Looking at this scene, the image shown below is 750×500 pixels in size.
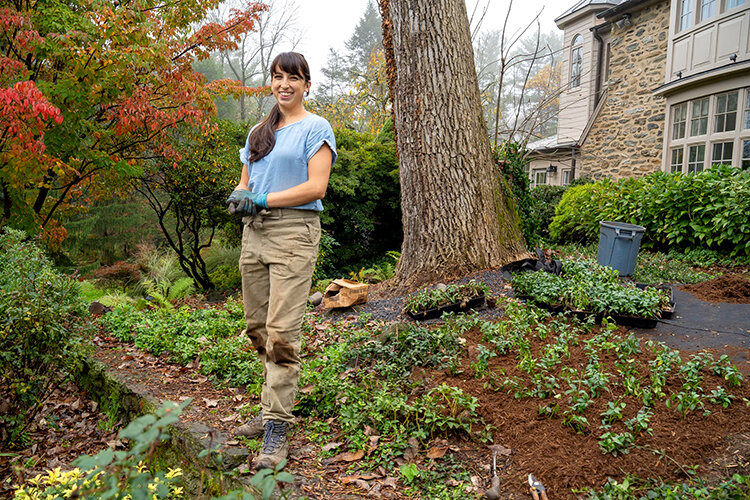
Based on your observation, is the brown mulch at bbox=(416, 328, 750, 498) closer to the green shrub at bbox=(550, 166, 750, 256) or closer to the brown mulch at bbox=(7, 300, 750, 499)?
the brown mulch at bbox=(7, 300, 750, 499)

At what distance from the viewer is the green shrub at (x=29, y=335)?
3.08 metres

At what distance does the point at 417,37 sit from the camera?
17.9 feet

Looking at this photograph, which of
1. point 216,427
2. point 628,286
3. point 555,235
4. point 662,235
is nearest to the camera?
point 216,427

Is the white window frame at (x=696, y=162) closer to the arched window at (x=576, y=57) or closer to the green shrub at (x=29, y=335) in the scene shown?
the arched window at (x=576, y=57)

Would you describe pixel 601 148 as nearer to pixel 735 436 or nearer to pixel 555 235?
pixel 555 235

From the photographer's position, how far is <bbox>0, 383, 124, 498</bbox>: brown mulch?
10.2 feet

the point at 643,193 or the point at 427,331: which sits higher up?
the point at 643,193

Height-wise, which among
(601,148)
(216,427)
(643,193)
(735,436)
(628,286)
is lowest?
(216,427)

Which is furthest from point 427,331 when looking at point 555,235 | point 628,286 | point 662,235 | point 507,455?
point 555,235

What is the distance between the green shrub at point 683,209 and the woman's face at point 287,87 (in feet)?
24.6

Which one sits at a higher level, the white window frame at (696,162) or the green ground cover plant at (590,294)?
the white window frame at (696,162)

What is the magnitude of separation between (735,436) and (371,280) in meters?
5.11

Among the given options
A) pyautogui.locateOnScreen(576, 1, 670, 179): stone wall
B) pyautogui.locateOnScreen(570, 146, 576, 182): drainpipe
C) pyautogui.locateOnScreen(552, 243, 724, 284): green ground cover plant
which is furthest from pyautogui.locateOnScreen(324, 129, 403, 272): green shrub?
pyautogui.locateOnScreen(570, 146, 576, 182): drainpipe

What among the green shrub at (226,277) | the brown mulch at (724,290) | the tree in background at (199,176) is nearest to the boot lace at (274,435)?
the brown mulch at (724,290)
